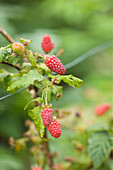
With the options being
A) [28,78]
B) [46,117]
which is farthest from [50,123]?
[28,78]

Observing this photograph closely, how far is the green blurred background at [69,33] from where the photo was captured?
2172mm

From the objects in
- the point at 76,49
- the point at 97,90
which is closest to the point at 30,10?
the point at 76,49

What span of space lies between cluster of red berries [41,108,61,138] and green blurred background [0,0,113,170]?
4.64 feet

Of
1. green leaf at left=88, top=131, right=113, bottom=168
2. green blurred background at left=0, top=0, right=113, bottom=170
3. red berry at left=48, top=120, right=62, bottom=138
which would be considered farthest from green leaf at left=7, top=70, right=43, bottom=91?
green blurred background at left=0, top=0, right=113, bottom=170

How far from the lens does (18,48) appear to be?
64cm

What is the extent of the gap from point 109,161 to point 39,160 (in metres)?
0.27

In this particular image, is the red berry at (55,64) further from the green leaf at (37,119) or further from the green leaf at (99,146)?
the green leaf at (99,146)

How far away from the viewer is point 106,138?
3.12 feet

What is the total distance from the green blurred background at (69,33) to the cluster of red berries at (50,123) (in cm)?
141

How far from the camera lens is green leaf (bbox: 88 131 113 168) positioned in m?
0.89

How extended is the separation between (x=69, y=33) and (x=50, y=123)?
275cm

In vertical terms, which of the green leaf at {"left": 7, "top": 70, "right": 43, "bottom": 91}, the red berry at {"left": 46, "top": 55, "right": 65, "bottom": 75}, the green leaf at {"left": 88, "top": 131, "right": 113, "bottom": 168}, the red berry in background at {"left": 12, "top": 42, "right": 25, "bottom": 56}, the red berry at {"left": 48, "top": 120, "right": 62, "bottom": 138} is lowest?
the green leaf at {"left": 88, "top": 131, "right": 113, "bottom": 168}

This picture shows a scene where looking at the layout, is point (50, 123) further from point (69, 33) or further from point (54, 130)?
point (69, 33)

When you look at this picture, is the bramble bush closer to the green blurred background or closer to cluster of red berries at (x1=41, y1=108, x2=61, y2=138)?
cluster of red berries at (x1=41, y1=108, x2=61, y2=138)
